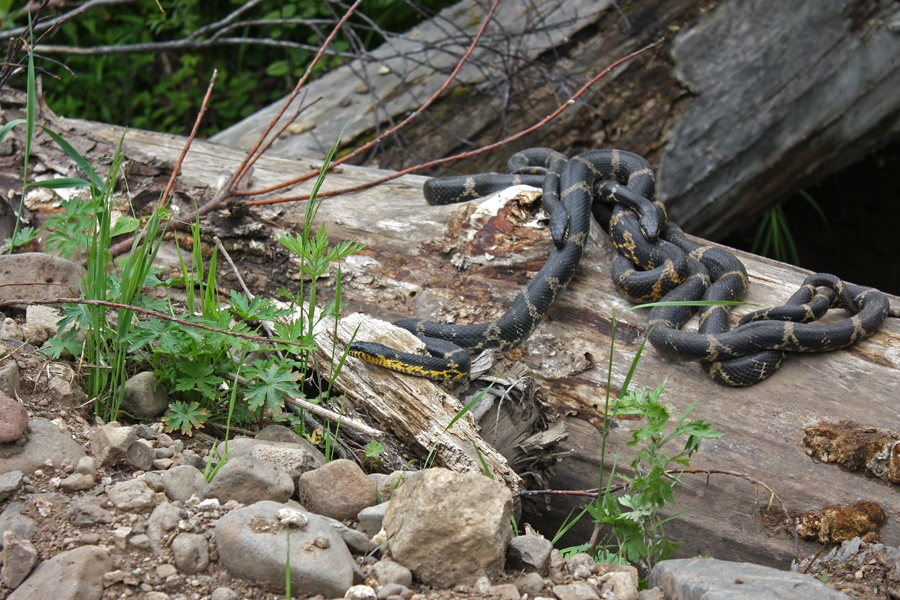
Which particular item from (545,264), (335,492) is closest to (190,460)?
(335,492)

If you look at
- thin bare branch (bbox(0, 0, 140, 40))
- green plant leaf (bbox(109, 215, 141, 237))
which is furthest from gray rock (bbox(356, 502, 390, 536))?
thin bare branch (bbox(0, 0, 140, 40))

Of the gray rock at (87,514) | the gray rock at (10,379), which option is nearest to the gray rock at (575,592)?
the gray rock at (87,514)

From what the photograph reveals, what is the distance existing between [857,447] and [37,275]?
15.7ft

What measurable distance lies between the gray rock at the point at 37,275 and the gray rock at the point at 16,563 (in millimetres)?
2020

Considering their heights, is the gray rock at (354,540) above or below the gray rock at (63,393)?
below

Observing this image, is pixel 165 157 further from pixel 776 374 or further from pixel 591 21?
pixel 776 374

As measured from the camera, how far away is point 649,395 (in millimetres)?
3115

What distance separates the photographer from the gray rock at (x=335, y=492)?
3137mm

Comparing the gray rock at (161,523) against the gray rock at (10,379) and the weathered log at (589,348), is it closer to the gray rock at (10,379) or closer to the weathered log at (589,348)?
the gray rock at (10,379)

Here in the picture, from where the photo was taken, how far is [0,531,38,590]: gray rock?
2445 millimetres

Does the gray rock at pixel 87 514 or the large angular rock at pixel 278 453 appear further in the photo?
the large angular rock at pixel 278 453

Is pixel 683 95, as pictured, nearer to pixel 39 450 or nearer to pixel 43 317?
pixel 43 317

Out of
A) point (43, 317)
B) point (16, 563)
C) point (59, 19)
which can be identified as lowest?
point (16, 563)

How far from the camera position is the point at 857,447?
4223 mm
